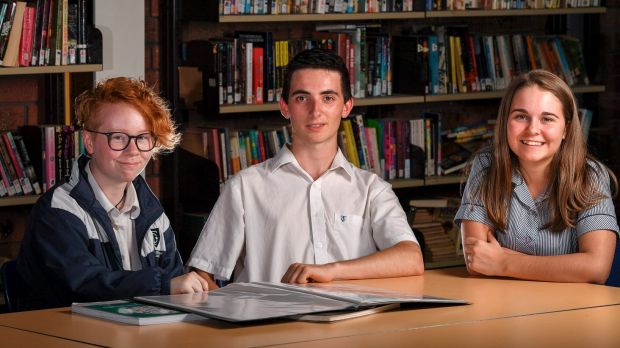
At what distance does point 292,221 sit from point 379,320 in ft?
2.65

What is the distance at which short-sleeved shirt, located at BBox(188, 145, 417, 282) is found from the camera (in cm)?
311

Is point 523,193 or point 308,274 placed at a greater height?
point 523,193

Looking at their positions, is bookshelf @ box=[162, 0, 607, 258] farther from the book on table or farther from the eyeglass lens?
the book on table

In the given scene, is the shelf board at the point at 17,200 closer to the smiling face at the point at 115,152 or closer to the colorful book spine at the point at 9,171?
the colorful book spine at the point at 9,171

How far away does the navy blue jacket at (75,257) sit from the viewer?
8.63ft

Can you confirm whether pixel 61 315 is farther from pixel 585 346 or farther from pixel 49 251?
pixel 585 346

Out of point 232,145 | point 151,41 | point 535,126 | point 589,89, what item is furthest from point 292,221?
point 589,89

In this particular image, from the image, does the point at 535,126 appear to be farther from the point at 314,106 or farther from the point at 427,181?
the point at 427,181

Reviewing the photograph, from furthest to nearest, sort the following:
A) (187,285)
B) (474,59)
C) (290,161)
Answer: (474,59) → (290,161) → (187,285)

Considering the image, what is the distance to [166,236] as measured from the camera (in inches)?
116

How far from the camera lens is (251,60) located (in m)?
4.63

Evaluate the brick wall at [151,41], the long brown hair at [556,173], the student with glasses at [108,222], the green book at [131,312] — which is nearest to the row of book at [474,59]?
the brick wall at [151,41]

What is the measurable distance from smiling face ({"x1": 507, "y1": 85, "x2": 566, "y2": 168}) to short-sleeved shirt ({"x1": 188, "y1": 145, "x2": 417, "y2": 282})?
14.4 inches

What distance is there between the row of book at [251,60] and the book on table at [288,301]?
2.03 meters
